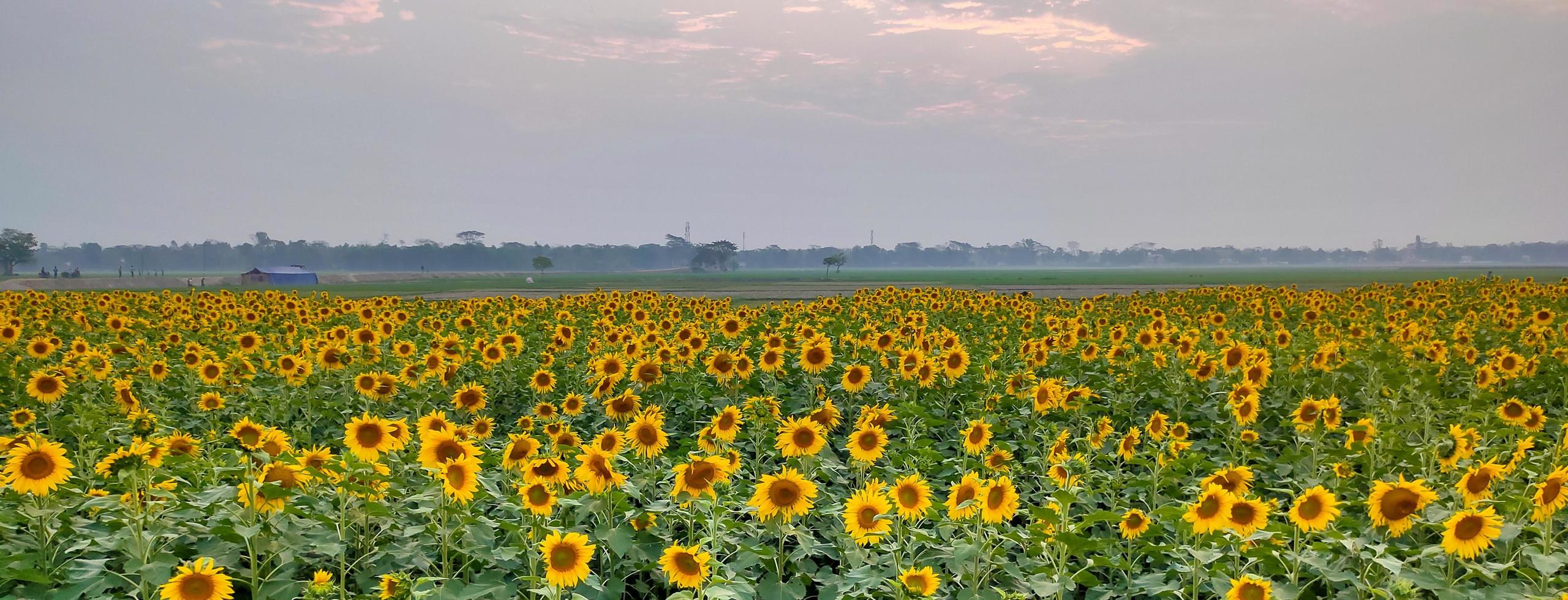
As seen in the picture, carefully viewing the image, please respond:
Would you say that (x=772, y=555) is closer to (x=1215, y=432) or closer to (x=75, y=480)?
(x=75, y=480)

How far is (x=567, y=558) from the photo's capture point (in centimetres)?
360

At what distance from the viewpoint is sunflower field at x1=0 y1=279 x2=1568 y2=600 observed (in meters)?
3.90

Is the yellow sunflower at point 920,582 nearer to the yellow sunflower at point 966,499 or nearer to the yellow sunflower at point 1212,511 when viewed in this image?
the yellow sunflower at point 966,499

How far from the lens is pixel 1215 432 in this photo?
8391 millimetres

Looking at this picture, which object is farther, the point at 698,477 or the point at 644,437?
the point at 644,437

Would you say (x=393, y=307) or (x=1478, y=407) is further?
(x=393, y=307)

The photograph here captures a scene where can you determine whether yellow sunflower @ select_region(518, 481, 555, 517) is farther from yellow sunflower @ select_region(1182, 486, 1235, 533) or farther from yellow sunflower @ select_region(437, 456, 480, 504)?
yellow sunflower @ select_region(1182, 486, 1235, 533)

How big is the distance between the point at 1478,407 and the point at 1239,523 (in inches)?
212

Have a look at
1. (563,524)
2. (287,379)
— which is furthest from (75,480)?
(287,379)

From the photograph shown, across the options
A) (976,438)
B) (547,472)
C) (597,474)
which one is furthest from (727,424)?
(976,438)

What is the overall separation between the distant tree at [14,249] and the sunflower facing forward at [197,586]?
192388 millimetres

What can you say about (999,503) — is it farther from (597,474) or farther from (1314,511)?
(597,474)

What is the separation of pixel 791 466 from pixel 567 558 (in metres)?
2.61

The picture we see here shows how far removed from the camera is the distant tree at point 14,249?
144 metres
